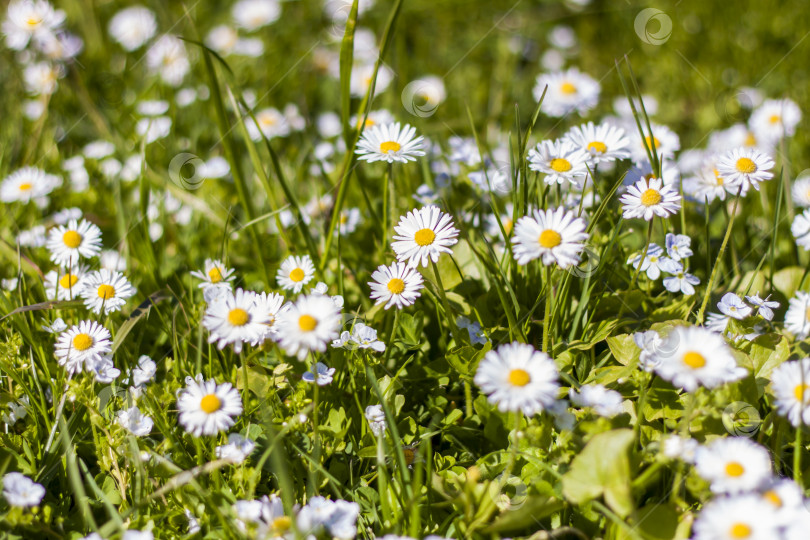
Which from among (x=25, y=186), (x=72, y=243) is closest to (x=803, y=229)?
(x=72, y=243)

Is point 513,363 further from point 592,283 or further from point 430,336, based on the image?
point 430,336

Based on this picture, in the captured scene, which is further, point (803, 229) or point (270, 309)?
point (803, 229)

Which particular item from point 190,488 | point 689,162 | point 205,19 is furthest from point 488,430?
point 205,19

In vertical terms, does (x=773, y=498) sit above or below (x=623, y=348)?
below

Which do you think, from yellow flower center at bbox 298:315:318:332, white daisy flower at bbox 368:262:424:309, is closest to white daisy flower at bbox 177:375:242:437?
yellow flower center at bbox 298:315:318:332

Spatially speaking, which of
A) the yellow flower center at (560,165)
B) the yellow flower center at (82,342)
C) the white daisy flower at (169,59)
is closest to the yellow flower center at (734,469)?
the yellow flower center at (560,165)
